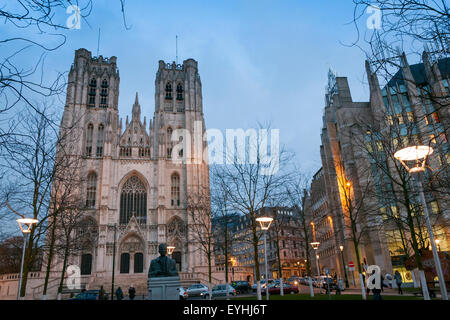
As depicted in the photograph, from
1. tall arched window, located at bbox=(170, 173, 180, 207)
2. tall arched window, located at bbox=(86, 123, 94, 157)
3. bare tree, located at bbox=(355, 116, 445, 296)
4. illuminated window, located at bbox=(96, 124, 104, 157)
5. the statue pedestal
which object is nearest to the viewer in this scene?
the statue pedestal

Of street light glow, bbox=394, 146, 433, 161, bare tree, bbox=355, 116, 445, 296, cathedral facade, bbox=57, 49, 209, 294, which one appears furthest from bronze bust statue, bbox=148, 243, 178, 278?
cathedral facade, bbox=57, 49, 209, 294

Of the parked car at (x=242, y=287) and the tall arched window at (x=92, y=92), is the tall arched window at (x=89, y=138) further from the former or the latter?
the parked car at (x=242, y=287)

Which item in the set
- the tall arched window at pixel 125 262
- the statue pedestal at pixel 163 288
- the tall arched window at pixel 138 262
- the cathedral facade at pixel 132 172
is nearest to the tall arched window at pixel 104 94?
the cathedral facade at pixel 132 172

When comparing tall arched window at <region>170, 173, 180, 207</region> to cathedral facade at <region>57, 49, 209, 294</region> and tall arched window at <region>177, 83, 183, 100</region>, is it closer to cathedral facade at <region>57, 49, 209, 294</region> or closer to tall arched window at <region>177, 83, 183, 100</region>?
cathedral facade at <region>57, 49, 209, 294</region>

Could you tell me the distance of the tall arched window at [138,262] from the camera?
42.6 meters

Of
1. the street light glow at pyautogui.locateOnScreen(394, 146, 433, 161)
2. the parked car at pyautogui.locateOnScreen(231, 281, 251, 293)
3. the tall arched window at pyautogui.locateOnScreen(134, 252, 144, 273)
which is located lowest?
the parked car at pyautogui.locateOnScreen(231, 281, 251, 293)

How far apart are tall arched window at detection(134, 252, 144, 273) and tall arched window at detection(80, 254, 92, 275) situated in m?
5.81

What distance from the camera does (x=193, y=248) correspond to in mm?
42875

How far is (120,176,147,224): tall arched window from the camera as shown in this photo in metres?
46.1

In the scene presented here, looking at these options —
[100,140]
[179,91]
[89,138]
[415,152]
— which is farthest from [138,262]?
[415,152]

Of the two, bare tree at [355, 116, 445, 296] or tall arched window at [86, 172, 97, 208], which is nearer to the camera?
bare tree at [355, 116, 445, 296]

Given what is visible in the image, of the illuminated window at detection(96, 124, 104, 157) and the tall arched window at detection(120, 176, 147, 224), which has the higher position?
the illuminated window at detection(96, 124, 104, 157)

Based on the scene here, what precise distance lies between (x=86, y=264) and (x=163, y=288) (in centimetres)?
3632
